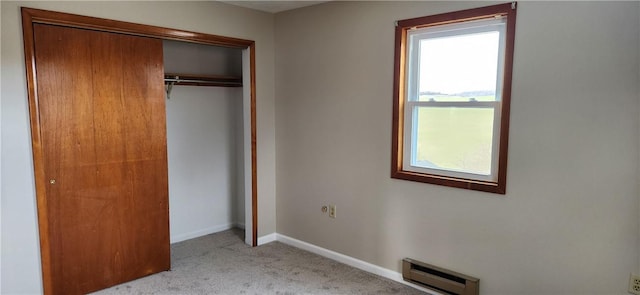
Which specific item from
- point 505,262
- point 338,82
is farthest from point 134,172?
point 505,262

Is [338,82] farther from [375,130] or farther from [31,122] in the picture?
[31,122]

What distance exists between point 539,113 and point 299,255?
229cm

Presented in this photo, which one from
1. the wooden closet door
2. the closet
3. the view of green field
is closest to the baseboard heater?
the view of green field

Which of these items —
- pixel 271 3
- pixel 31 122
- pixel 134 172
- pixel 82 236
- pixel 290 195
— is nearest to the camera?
pixel 31 122

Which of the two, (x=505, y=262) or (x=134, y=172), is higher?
(x=134, y=172)

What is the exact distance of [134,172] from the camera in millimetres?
3037

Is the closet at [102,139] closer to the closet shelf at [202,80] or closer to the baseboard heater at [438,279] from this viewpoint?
the closet shelf at [202,80]

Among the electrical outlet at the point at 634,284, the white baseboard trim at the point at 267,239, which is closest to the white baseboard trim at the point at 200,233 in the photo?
the white baseboard trim at the point at 267,239

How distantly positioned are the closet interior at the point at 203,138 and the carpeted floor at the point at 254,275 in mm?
Result: 434

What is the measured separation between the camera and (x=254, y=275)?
3211 millimetres

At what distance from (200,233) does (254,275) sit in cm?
120

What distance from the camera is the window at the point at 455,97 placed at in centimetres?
250

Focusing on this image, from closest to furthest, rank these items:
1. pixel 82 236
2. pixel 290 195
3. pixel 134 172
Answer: pixel 82 236, pixel 134 172, pixel 290 195

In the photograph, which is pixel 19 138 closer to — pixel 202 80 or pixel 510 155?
pixel 202 80
